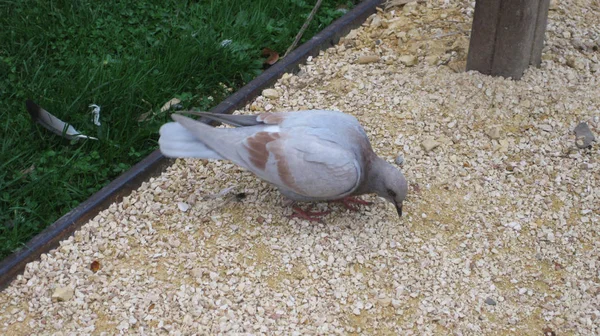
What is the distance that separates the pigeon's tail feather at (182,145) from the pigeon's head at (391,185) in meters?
0.84

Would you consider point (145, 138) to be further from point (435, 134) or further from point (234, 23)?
point (435, 134)

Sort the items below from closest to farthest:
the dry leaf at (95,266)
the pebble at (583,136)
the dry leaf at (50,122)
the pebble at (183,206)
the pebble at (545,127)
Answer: the dry leaf at (95,266) < the pebble at (183,206) < the dry leaf at (50,122) < the pebble at (583,136) < the pebble at (545,127)

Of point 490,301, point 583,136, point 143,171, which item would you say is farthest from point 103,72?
point 583,136

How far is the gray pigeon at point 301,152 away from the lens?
338 cm

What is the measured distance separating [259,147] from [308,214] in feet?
1.67

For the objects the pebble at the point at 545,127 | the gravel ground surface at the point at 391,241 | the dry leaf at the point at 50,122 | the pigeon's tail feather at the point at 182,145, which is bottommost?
the gravel ground surface at the point at 391,241

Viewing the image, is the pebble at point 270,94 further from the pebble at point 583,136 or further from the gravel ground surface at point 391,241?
the pebble at point 583,136

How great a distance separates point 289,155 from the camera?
11.2 feet

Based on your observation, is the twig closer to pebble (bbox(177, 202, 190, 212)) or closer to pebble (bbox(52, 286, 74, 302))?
pebble (bbox(177, 202, 190, 212))

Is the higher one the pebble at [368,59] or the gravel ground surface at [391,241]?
the pebble at [368,59]

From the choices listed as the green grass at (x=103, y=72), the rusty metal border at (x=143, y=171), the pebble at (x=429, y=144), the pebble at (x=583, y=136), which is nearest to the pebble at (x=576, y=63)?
the pebble at (x=583, y=136)

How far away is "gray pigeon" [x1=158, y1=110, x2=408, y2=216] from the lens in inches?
133

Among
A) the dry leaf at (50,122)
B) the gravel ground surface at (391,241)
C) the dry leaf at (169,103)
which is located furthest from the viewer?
the dry leaf at (169,103)

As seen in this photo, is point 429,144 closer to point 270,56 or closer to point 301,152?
point 301,152
